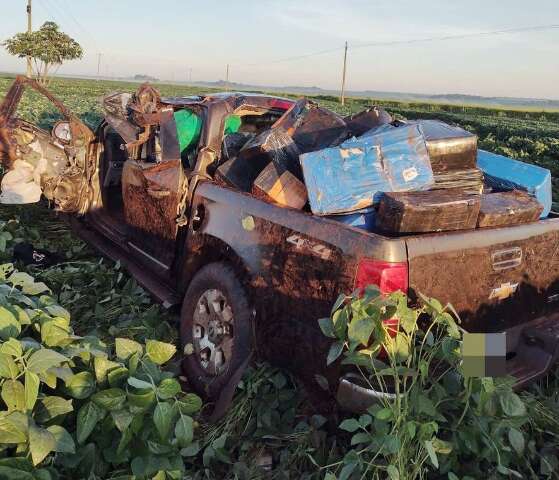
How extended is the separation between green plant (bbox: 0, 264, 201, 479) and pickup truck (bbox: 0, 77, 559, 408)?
697mm

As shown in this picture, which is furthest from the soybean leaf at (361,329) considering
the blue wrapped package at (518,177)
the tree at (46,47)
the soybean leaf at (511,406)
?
the tree at (46,47)

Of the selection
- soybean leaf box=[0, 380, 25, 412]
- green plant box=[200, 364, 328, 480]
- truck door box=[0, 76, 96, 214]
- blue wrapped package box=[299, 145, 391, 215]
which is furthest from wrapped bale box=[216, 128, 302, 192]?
truck door box=[0, 76, 96, 214]

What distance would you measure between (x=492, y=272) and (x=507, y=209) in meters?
0.40

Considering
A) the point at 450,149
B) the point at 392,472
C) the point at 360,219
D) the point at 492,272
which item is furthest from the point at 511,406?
the point at 450,149

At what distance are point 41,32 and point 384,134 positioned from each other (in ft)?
269

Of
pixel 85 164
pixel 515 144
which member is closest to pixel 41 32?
pixel 515 144

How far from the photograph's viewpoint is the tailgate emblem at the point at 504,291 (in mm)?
2828

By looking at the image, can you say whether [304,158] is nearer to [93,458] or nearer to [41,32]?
[93,458]

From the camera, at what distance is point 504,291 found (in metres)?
2.89

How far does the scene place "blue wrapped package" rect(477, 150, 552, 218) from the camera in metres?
3.50

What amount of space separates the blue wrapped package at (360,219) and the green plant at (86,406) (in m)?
1.10

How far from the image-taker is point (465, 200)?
9.00 feet

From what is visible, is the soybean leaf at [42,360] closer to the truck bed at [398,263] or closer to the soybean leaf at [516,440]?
the truck bed at [398,263]

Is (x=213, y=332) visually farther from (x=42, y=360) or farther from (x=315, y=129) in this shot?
(x=315, y=129)
